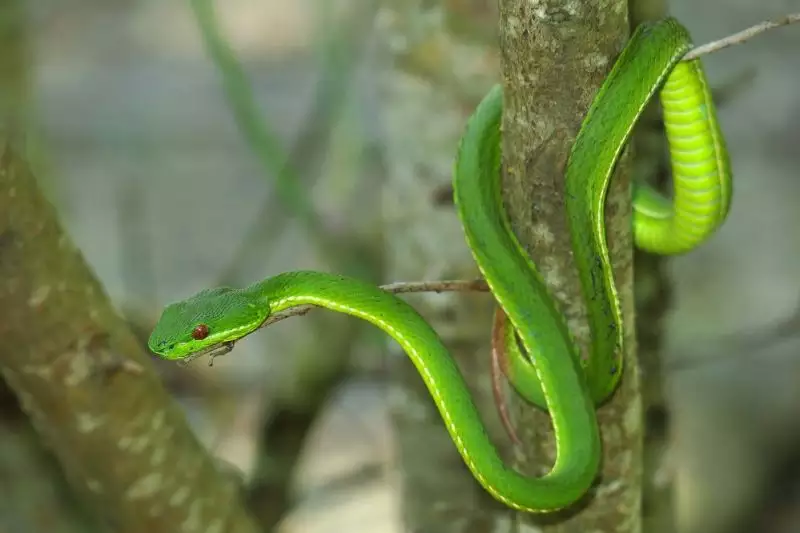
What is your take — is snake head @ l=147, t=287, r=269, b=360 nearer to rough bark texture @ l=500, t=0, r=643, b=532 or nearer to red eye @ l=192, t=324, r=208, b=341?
red eye @ l=192, t=324, r=208, b=341

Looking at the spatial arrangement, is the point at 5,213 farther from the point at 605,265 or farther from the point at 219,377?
the point at 219,377

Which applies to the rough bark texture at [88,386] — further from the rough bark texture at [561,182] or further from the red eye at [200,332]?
the rough bark texture at [561,182]

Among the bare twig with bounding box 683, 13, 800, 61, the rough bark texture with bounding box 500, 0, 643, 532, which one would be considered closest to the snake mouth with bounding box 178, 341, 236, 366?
the rough bark texture with bounding box 500, 0, 643, 532

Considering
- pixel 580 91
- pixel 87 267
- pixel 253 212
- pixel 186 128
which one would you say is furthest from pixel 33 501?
pixel 186 128

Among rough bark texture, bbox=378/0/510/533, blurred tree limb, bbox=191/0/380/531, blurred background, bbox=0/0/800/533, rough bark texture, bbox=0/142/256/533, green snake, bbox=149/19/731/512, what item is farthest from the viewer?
blurred tree limb, bbox=191/0/380/531

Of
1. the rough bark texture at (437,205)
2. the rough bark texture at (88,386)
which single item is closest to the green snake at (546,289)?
the rough bark texture at (88,386)

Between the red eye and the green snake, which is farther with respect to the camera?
the red eye
